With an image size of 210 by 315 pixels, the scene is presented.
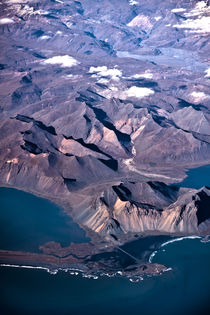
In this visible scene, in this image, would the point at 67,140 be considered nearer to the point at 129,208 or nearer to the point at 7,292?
the point at 129,208

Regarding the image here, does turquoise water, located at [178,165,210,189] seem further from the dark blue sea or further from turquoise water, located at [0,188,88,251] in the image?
turquoise water, located at [0,188,88,251]

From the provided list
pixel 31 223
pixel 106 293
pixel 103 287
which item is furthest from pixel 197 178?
pixel 106 293

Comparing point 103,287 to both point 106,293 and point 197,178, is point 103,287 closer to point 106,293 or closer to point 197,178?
point 106,293

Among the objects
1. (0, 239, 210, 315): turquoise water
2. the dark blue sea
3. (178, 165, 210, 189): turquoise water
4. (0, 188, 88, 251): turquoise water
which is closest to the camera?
(0, 239, 210, 315): turquoise water

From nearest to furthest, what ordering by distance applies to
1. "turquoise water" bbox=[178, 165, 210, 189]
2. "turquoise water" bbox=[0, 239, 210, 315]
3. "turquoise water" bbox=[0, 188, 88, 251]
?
"turquoise water" bbox=[0, 239, 210, 315] → "turquoise water" bbox=[0, 188, 88, 251] → "turquoise water" bbox=[178, 165, 210, 189]

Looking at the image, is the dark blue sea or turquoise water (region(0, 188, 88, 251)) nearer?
the dark blue sea

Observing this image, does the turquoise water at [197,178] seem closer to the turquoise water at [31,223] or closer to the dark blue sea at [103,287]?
the dark blue sea at [103,287]

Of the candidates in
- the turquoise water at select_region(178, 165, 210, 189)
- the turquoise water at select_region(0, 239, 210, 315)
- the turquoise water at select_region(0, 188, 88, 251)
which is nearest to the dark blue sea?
the turquoise water at select_region(0, 239, 210, 315)
